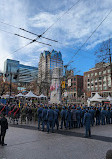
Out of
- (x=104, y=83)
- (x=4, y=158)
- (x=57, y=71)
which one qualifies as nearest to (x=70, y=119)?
(x=4, y=158)

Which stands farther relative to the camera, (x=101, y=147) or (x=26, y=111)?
(x=26, y=111)

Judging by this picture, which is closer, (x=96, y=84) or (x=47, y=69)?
(x=47, y=69)

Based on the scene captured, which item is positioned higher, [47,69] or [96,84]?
[47,69]

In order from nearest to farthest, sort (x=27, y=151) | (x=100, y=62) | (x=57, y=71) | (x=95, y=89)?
(x=27, y=151) → (x=100, y=62) → (x=57, y=71) → (x=95, y=89)

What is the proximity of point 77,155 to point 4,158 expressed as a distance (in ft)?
8.75

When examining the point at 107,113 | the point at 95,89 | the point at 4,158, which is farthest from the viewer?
the point at 95,89

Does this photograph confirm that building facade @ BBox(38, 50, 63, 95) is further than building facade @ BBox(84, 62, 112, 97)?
No

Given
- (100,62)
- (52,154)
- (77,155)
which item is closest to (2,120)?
(52,154)

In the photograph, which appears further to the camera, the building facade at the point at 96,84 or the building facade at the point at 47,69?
the building facade at the point at 96,84

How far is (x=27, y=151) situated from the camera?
6086 millimetres

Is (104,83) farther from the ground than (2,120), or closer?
farther from the ground

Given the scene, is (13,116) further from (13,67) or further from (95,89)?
(13,67)

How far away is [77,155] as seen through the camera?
5.66 m

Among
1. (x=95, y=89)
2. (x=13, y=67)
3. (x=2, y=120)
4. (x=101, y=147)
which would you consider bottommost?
(x=101, y=147)
